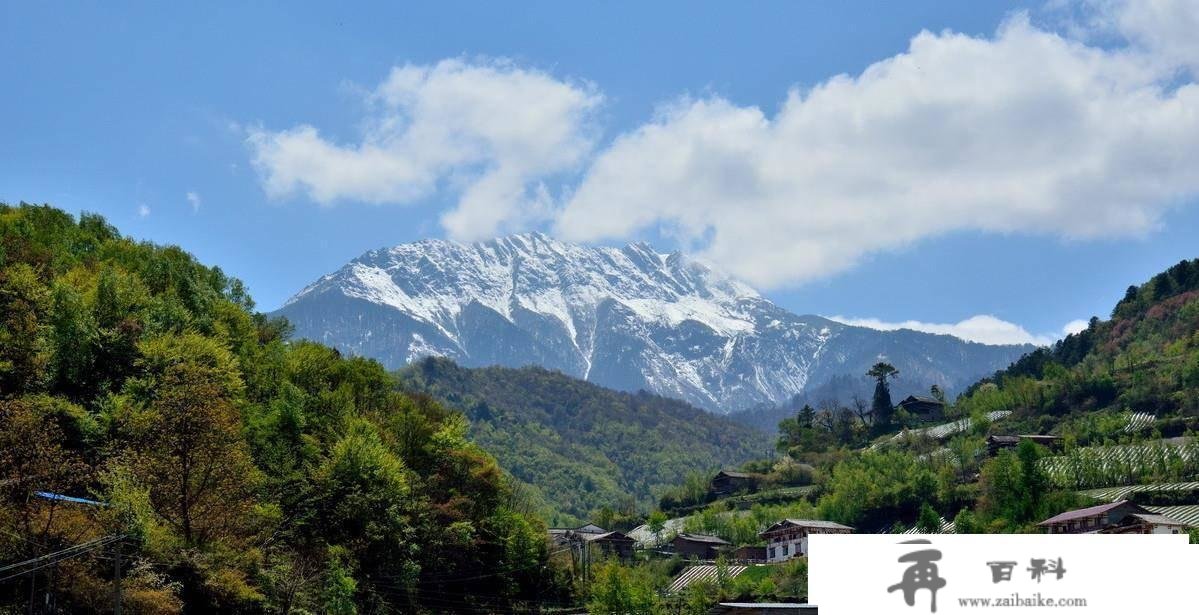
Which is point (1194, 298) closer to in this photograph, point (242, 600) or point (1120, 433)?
point (1120, 433)

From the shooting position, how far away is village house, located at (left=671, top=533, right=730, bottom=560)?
85.8m

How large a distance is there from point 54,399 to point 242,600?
1151cm

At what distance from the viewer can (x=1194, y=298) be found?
11644 centimetres

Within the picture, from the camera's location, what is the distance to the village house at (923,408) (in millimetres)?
128375

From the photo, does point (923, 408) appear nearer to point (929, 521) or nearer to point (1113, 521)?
point (929, 521)

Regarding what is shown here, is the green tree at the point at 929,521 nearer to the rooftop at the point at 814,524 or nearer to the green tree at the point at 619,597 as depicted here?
the rooftop at the point at 814,524

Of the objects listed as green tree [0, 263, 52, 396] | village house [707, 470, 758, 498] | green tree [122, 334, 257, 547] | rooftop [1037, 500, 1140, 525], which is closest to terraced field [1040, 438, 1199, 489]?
rooftop [1037, 500, 1140, 525]

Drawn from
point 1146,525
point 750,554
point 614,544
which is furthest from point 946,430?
point 1146,525

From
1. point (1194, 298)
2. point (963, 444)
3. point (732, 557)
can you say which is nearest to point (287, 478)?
point (732, 557)

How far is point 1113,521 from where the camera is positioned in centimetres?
6209

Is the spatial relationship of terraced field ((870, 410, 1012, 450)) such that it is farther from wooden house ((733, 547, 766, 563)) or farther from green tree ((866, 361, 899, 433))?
wooden house ((733, 547, 766, 563))

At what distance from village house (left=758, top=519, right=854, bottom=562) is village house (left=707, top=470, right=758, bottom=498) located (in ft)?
91.2

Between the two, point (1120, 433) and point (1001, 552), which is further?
point (1120, 433)

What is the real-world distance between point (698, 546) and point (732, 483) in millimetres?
26994
